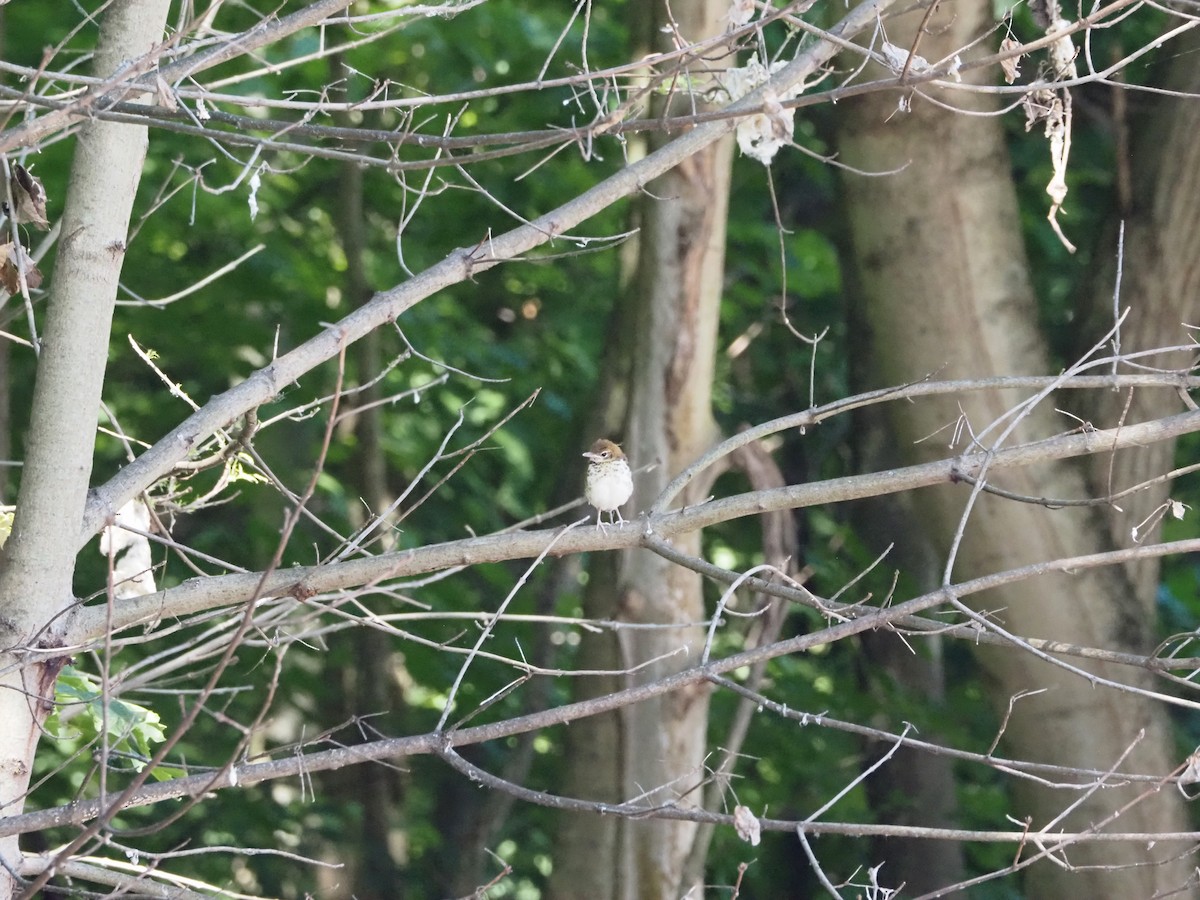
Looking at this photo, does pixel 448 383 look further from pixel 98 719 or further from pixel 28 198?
pixel 28 198

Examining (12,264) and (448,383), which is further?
(448,383)

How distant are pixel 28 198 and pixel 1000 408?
9.31ft

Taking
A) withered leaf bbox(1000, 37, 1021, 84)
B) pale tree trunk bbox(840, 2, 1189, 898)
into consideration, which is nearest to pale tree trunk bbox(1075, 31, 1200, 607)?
pale tree trunk bbox(840, 2, 1189, 898)

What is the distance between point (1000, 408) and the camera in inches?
156

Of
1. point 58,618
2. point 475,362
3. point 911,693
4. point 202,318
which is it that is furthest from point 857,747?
point 58,618

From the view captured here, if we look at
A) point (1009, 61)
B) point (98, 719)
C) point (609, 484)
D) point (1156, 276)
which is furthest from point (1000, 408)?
point (98, 719)

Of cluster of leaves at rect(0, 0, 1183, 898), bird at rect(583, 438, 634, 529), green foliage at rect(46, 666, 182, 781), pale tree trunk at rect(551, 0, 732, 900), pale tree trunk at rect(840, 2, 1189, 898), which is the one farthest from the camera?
cluster of leaves at rect(0, 0, 1183, 898)

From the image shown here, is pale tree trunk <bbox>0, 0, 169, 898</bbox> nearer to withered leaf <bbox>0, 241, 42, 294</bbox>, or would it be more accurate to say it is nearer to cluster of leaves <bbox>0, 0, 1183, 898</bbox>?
withered leaf <bbox>0, 241, 42, 294</bbox>

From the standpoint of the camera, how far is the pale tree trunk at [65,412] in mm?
2158

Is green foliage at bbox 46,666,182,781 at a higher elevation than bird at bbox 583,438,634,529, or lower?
lower

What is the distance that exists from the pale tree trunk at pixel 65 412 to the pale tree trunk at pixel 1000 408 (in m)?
2.37

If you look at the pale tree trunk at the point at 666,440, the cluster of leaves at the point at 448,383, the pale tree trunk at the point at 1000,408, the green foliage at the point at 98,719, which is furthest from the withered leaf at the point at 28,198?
the cluster of leaves at the point at 448,383

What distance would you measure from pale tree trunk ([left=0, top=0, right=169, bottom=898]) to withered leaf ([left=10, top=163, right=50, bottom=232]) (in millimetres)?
51

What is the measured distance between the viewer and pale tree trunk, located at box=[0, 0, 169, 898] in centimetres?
216
